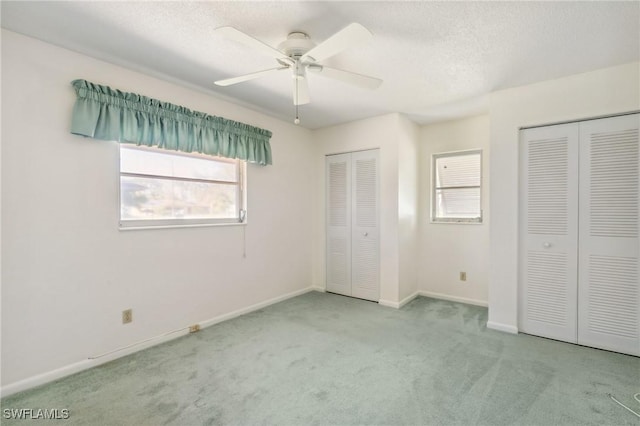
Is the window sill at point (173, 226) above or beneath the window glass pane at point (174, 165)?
beneath

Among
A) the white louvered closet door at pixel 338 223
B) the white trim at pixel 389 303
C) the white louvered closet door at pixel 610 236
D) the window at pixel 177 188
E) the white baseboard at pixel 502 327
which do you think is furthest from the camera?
the white louvered closet door at pixel 338 223

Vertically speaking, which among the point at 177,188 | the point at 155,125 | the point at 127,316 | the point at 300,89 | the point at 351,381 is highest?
the point at 300,89

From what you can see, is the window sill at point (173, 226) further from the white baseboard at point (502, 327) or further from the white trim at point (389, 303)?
the white baseboard at point (502, 327)

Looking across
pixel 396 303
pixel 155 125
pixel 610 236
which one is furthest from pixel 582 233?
pixel 155 125

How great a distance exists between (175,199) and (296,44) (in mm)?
1792

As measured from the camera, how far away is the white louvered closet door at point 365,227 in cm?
389

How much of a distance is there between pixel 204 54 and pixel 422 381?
2830 millimetres

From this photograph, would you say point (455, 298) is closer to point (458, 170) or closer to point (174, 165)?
point (458, 170)

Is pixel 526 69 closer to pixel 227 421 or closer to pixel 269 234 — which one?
pixel 269 234

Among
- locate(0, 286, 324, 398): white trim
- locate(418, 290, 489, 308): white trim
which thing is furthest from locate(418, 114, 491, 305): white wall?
locate(0, 286, 324, 398): white trim

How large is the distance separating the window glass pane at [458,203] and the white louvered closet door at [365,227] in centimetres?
Result: 93

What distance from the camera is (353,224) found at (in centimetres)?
409

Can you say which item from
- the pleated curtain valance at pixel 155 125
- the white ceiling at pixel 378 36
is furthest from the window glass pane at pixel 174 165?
the white ceiling at pixel 378 36

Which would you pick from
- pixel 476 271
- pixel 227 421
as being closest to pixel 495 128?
pixel 476 271
